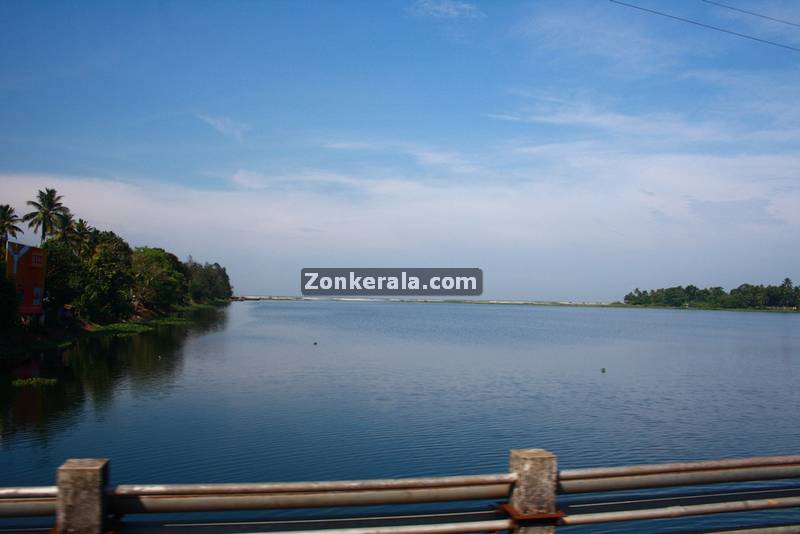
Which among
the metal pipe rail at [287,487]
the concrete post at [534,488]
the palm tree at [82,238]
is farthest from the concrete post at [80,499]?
the palm tree at [82,238]

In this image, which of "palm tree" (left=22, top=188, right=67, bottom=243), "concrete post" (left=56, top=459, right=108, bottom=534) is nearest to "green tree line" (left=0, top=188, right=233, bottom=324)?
"palm tree" (left=22, top=188, right=67, bottom=243)

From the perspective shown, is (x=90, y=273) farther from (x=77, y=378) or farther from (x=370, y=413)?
→ (x=370, y=413)

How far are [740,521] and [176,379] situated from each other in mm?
33574

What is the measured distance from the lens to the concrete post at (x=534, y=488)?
6027mm

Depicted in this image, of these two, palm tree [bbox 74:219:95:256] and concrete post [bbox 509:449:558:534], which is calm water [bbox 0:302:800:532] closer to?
concrete post [bbox 509:449:558:534]

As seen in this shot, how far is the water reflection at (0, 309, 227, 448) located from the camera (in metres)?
27.8

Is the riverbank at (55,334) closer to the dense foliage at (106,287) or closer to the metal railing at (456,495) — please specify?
the dense foliage at (106,287)

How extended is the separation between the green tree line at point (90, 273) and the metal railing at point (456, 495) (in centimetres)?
4994

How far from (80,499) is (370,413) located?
24.6 meters

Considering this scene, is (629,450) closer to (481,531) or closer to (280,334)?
(481,531)

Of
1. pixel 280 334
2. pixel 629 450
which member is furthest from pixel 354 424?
pixel 280 334

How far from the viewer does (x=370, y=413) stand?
2959 cm

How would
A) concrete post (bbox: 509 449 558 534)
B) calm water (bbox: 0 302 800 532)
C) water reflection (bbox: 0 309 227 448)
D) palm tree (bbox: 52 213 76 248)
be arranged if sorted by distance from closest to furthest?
concrete post (bbox: 509 449 558 534)
calm water (bbox: 0 302 800 532)
water reflection (bbox: 0 309 227 448)
palm tree (bbox: 52 213 76 248)

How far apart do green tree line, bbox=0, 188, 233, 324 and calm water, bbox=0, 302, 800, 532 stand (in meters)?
8.73
